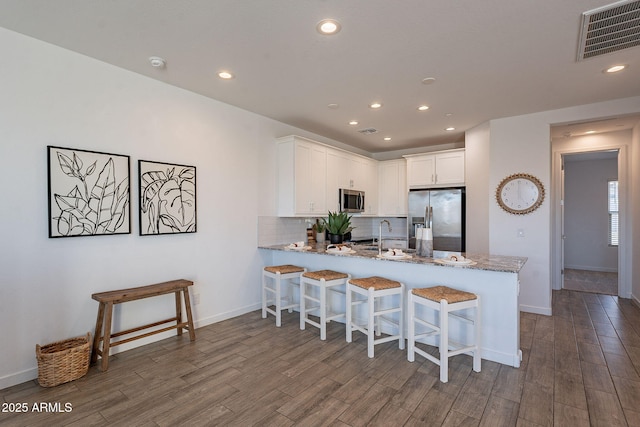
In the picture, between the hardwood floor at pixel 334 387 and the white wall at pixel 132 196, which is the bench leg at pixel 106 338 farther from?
the white wall at pixel 132 196

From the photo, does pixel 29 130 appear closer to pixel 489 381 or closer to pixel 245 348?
pixel 245 348

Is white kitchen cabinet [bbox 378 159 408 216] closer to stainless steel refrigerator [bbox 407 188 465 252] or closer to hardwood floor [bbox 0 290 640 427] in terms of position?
stainless steel refrigerator [bbox 407 188 465 252]

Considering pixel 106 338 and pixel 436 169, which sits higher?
pixel 436 169

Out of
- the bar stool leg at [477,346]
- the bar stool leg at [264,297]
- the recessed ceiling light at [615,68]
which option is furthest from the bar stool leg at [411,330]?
the recessed ceiling light at [615,68]

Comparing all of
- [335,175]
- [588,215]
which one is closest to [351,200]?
[335,175]

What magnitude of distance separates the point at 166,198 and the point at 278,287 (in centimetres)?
160

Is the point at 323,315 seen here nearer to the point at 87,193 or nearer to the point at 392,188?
the point at 87,193

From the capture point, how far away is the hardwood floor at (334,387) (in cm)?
202

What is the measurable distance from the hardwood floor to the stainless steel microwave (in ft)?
8.30

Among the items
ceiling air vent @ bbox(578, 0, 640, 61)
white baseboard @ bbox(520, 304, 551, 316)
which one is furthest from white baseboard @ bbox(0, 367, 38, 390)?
white baseboard @ bbox(520, 304, 551, 316)

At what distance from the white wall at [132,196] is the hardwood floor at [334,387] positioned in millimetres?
486

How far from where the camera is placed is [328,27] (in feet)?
7.39

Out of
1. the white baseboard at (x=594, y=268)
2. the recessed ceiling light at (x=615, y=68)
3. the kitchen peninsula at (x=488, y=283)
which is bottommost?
the white baseboard at (x=594, y=268)

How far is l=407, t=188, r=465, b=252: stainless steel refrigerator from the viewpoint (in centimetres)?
507
